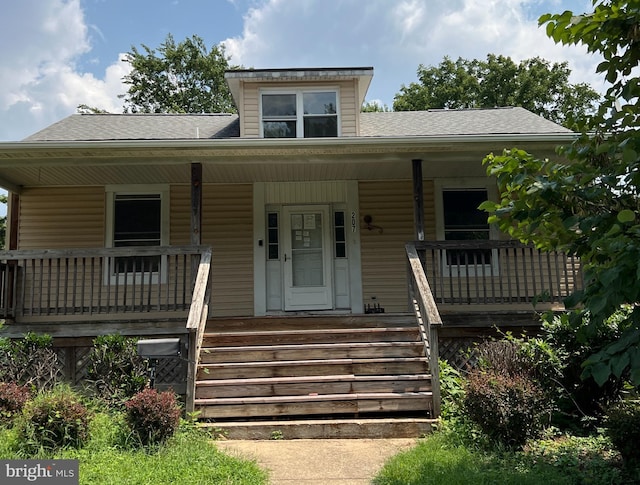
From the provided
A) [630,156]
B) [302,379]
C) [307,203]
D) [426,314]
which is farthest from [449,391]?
[307,203]

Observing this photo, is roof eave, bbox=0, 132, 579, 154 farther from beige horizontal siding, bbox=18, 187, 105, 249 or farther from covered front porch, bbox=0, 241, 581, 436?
beige horizontal siding, bbox=18, 187, 105, 249

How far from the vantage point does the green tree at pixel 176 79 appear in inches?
971

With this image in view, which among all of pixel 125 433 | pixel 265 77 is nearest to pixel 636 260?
pixel 125 433

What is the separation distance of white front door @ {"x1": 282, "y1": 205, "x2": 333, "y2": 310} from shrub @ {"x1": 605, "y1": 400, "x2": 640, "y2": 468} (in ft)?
17.1

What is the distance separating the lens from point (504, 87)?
2395 centimetres

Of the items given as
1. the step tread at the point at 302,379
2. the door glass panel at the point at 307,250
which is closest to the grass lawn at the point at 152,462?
the step tread at the point at 302,379

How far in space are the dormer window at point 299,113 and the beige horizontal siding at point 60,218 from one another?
328cm

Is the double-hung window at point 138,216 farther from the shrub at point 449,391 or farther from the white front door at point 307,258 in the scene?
the shrub at point 449,391

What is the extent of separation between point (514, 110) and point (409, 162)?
4332 millimetres

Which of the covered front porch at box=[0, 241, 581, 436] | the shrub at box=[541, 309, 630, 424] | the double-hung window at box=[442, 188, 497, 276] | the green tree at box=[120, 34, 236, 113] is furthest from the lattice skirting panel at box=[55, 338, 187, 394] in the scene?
the green tree at box=[120, 34, 236, 113]

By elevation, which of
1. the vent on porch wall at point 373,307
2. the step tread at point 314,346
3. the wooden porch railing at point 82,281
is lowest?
the step tread at point 314,346

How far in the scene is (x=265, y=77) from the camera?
8.80 meters

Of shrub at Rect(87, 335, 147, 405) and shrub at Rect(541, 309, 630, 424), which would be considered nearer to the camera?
shrub at Rect(541, 309, 630, 424)

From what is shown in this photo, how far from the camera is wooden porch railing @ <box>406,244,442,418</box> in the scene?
5.38 metres
